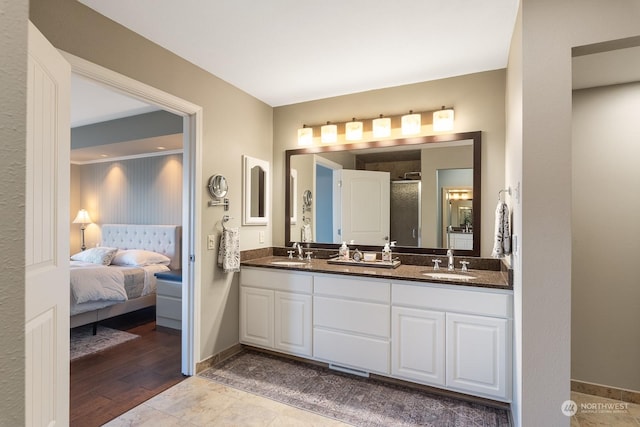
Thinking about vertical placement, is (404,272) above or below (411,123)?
below

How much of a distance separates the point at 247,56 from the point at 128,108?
217 cm

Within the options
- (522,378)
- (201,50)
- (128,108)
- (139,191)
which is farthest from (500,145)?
(139,191)

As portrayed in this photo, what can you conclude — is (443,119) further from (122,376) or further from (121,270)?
(121,270)

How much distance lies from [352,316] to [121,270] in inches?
117

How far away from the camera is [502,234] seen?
2021mm

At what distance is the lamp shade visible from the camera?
558 centimetres

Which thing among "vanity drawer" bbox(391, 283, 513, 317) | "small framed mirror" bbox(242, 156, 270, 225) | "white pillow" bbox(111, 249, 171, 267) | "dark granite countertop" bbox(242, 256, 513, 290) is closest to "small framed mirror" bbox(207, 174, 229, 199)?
"small framed mirror" bbox(242, 156, 270, 225)

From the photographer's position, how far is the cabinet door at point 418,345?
2.24 metres

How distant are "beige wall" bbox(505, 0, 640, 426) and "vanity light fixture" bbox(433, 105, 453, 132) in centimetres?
109

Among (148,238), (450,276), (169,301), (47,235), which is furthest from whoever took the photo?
(148,238)

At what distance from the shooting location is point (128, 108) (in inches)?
149

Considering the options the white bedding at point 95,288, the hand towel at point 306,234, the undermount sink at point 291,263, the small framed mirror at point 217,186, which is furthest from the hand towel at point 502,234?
the white bedding at point 95,288

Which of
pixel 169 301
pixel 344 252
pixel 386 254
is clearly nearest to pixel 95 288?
pixel 169 301

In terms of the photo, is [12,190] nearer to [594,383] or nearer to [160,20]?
[160,20]
